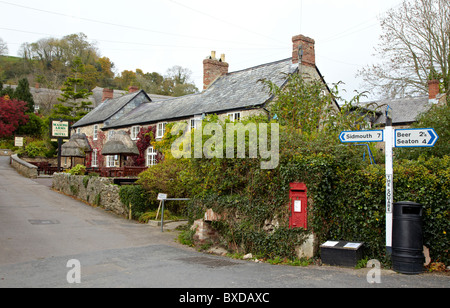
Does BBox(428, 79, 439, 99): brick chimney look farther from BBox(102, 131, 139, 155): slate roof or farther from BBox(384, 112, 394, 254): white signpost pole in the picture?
BBox(384, 112, 394, 254): white signpost pole

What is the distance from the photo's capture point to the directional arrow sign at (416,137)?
23.5 ft

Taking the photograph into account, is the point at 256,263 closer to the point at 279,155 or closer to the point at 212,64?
the point at 279,155

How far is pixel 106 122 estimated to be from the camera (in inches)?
1428

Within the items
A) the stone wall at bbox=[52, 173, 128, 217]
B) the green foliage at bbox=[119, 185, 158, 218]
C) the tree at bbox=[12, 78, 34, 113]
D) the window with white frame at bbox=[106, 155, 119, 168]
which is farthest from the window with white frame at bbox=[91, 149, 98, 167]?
the tree at bbox=[12, 78, 34, 113]

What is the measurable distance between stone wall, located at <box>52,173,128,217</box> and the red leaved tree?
27.3 m

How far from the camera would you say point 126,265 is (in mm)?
8305

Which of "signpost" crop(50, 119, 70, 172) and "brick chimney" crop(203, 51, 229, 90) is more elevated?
"brick chimney" crop(203, 51, 229, 90)

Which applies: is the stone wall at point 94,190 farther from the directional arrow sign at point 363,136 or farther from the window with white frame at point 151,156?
the directional arrow sign at point 363,136

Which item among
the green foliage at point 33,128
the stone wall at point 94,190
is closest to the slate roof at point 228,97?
the stone wall at point 94,190

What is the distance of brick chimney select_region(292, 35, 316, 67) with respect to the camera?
23.4 m

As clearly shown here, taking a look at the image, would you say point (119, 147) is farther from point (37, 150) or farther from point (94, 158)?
point (37, 150)

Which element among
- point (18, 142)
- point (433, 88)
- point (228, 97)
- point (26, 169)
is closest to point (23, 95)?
point (18, 142)

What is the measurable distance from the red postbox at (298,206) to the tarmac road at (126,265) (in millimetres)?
1076
